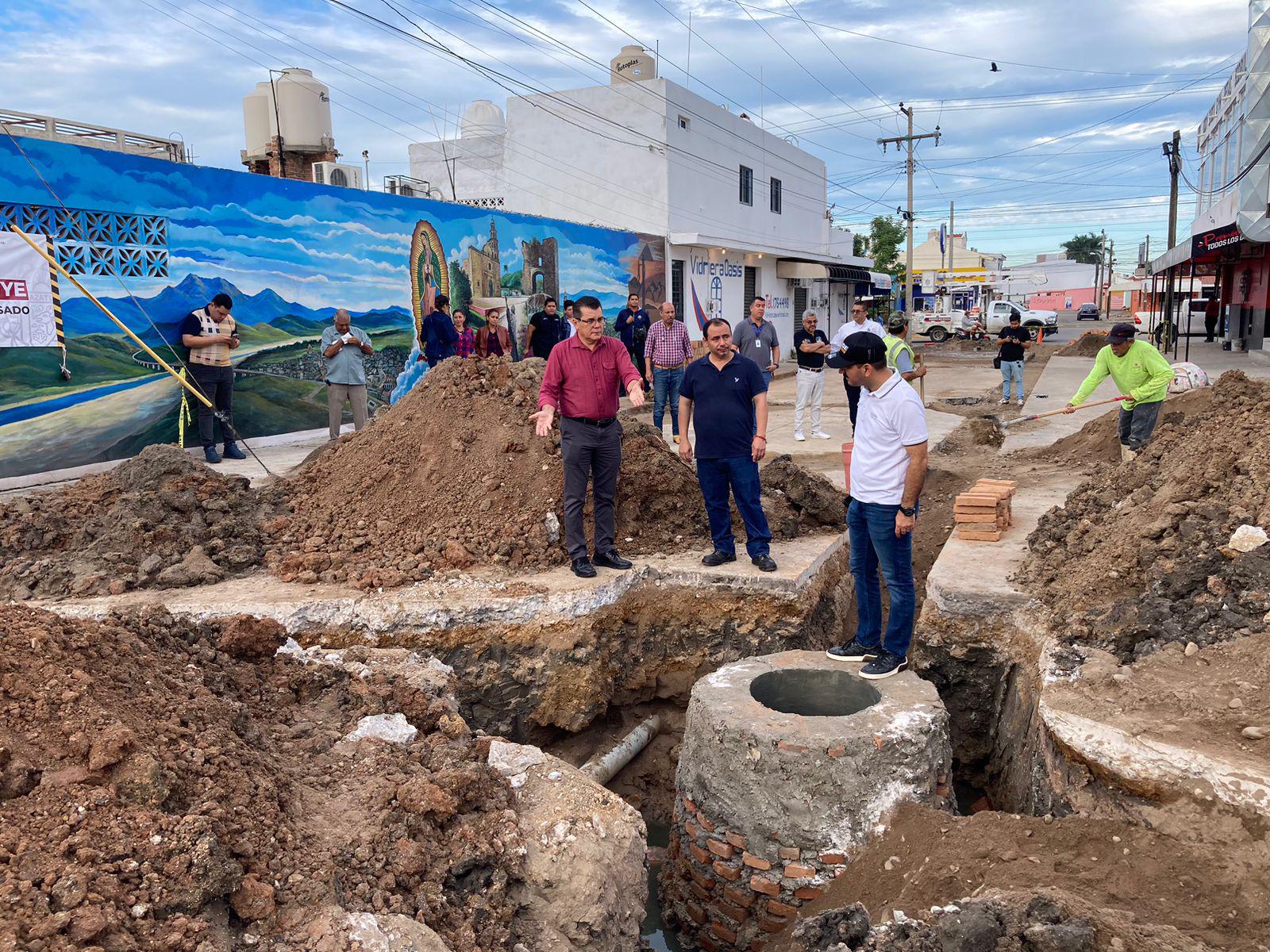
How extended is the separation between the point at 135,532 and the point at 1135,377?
7683 millimetres

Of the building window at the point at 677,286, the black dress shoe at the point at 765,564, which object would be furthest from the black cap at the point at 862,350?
the building window at the point at 677,286

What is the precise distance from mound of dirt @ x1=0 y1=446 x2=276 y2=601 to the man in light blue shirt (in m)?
3.44

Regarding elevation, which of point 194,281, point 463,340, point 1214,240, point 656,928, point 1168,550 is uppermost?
point 1214,240

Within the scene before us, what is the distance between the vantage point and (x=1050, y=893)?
266cm

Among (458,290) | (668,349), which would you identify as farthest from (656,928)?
(458,290)

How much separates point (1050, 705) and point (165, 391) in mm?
9445

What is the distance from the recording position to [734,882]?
12.9 feet

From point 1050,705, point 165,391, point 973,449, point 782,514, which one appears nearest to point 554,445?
point 782,514

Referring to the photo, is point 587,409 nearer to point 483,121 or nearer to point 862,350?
point 862,350

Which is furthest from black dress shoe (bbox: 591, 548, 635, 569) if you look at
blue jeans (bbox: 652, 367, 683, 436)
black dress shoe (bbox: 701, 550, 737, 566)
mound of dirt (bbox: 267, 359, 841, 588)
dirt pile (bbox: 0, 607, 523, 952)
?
blue jeans (bbox: 652, 367, 683, 436)

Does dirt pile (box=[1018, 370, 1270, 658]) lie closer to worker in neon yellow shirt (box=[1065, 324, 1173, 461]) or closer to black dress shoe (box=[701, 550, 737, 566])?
worker in neon yellow shirt (box=[1065, 324, 1173, 461])

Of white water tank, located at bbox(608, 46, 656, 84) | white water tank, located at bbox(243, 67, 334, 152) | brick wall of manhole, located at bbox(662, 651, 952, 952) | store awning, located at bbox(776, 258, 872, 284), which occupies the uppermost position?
white water tank, located at bbox(608, 46, 656, 84)

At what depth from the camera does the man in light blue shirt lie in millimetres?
9852

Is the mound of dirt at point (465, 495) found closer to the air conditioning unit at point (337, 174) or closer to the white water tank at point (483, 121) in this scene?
the air conditioning unit at point (337, 174)
